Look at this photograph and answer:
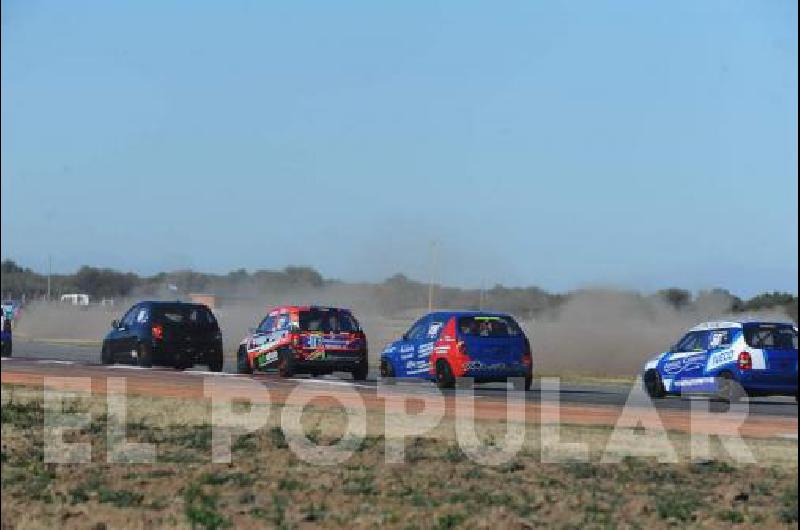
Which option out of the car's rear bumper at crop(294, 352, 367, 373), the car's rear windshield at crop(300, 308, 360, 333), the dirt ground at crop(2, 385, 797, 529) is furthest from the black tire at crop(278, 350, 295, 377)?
the dirt ground at crop(2, 385, 797, 529)

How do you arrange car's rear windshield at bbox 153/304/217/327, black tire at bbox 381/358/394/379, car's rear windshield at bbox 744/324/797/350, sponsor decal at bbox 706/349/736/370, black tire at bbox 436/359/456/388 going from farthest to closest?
1. car's rear windshield at bbox 153/304/217/327
2. black tire at bbox 381/358/394/379
3. black tire at bbox 436/359/456/388
4. sponsor decal at bbox 706/349/736/370
5. car's rear windshield at bbox 744/324/797/350

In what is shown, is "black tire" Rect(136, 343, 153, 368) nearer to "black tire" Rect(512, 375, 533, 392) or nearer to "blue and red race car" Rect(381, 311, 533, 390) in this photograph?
"blue and red race car" Rect(381, 311, 533, 390)

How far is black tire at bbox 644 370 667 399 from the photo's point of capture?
28625 mm

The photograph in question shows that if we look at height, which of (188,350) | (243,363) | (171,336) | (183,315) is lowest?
(243,363)

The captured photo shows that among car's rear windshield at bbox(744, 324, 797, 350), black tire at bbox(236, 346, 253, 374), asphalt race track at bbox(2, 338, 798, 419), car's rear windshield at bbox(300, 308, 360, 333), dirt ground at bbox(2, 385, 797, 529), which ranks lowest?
dirt ground at bbox(2, 385, 797, 529)

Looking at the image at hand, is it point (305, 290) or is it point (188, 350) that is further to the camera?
point (305, 290)

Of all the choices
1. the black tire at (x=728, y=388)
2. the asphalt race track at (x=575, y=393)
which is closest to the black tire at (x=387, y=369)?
the asphalt race track at (x=575, y=393)

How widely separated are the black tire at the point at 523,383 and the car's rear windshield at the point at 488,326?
2.65 ft

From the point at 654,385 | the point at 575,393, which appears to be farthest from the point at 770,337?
the point at 575,393

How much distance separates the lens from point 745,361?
26.6m

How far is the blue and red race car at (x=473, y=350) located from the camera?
88.8ft

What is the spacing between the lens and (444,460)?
16.4 m

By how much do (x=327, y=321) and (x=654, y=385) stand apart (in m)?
6.63

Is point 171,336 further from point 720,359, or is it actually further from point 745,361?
point 745,361
